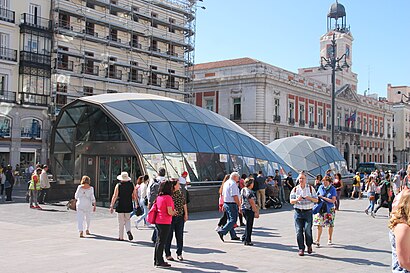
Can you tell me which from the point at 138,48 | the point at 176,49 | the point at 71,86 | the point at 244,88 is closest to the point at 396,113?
the point at 244,88

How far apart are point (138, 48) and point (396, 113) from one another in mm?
73338

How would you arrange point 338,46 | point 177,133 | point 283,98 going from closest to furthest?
point 177,133
point 283,98
point 338,46

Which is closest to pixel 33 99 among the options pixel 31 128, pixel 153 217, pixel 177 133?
pixel 31 128

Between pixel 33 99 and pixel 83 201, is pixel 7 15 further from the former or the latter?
pixel 83 201

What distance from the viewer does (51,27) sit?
138 feet

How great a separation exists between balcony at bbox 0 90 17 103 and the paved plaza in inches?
990

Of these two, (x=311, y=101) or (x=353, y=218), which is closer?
(x=353, y=218)

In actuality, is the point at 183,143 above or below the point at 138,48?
below

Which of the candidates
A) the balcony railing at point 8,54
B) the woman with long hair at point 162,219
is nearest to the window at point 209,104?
the balcony railing at point 8,54

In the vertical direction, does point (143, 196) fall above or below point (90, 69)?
below

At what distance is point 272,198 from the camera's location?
2092 centimetres

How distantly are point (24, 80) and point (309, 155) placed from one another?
2350cm

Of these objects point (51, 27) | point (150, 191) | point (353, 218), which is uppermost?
point (51, 27)

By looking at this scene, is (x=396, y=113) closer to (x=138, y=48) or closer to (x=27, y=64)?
(x=138, y=48)
